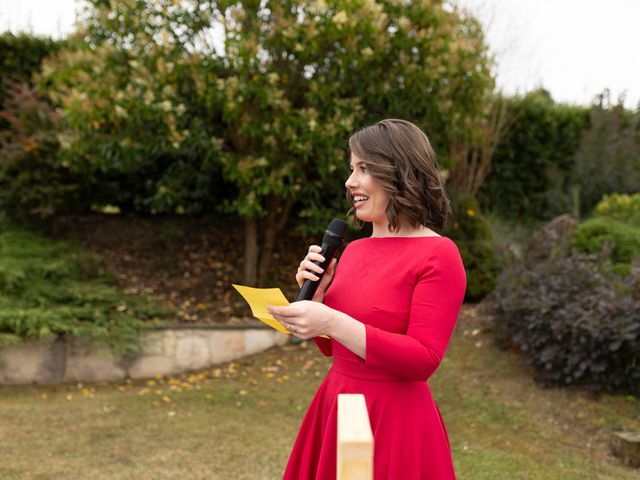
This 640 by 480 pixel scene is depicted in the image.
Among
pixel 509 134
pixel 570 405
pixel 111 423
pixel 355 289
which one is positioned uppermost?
pixel 509 134

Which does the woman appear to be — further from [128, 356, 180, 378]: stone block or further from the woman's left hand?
[128, 356, 180, 378]: stone block

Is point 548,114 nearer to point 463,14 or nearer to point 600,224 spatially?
point 463,14

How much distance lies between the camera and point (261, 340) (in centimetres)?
633

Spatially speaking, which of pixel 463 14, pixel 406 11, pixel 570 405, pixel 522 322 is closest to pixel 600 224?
pixel 522 322

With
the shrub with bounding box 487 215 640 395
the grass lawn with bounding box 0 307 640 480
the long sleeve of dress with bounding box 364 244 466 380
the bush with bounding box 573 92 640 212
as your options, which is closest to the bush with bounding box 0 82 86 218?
the grass lawn with bounding box 0 307 640 480

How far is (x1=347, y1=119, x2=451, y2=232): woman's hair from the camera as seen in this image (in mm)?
1693

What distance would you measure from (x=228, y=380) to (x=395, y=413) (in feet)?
13.9

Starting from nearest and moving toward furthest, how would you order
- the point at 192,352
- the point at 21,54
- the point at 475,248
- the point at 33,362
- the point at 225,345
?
1. the point at 33,362
2. the point at 192,352
3. the point at 225,345
4. the point at 475,248
5. the point at 21,54

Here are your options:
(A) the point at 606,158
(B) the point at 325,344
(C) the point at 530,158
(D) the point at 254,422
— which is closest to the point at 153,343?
(D) the point at 254,422

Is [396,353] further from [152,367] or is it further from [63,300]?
[63,300]

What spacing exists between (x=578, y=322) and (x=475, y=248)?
8.34ft

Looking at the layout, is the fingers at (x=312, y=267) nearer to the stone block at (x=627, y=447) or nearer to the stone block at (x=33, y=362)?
the stone block at (x=627, y=447)

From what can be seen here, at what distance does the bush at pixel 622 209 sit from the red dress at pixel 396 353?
624cm

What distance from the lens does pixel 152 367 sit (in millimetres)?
5977
